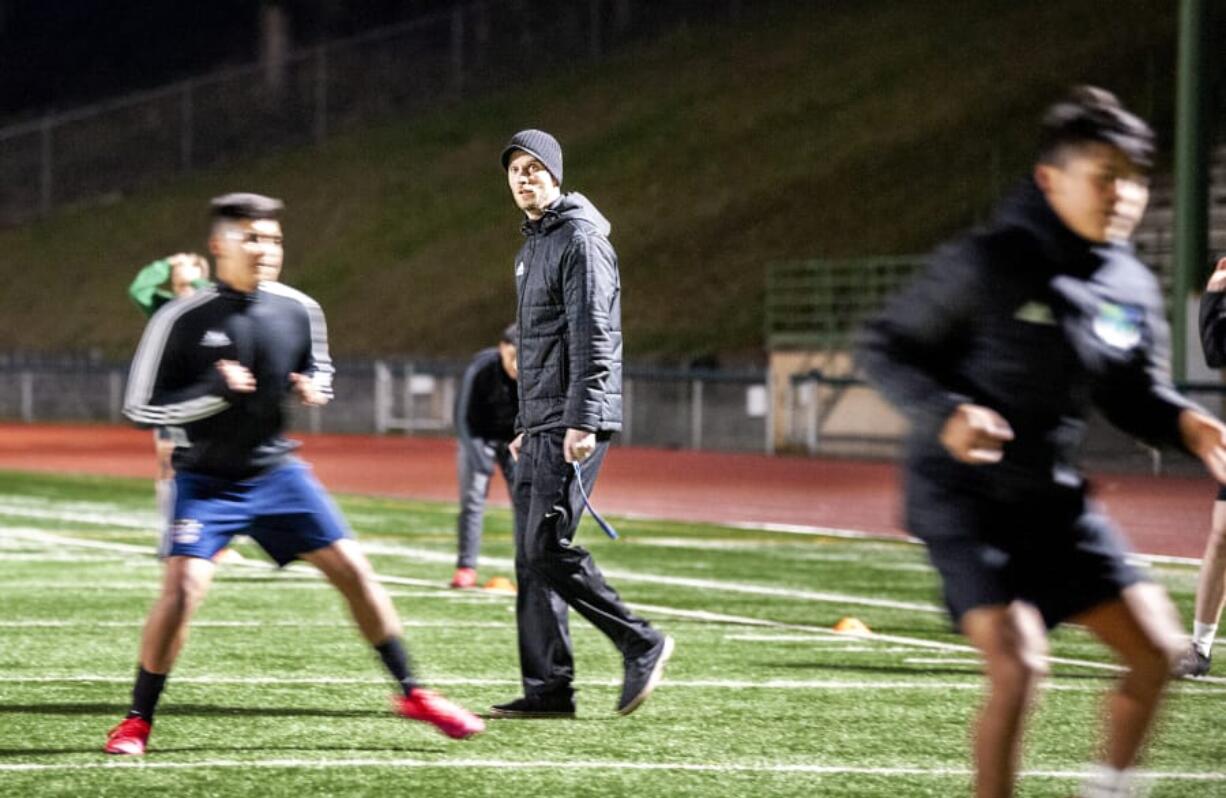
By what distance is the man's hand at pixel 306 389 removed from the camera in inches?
279

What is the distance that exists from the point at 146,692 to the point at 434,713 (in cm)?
99

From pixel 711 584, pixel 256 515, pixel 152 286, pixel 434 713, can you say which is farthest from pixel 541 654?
pixel 152 286

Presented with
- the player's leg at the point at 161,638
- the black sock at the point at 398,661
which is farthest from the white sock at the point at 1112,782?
the player's leg at the point at 161,638

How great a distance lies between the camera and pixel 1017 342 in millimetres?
5004

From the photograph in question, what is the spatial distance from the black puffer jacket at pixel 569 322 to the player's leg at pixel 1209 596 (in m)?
2.88

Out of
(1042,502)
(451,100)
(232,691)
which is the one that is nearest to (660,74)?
(451,100)

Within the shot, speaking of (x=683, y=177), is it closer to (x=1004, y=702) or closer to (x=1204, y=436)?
(x=1204, y=436)

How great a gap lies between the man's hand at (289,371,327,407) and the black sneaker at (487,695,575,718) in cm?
158

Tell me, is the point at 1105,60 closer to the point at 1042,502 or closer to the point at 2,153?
the point at 2,153

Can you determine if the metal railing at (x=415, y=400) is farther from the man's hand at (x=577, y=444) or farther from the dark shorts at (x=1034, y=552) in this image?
the dark shorts at (x=1034, y=552)

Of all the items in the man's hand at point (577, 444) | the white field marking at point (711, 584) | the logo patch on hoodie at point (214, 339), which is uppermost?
the logo patch on hoodie at point (214, 339)

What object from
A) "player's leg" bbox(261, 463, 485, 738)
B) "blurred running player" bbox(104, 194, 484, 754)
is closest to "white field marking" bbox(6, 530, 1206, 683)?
"player's leg" bbox(261, 463, 485, 738)

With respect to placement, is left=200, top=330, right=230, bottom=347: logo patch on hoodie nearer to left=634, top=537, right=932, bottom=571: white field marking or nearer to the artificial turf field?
the artificial turf field

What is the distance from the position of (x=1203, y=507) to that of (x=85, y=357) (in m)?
29.9
